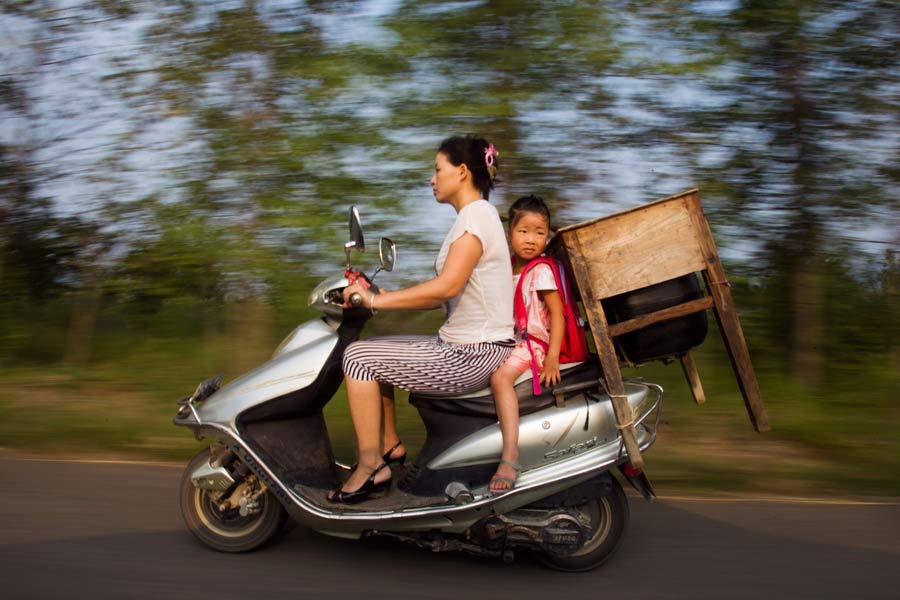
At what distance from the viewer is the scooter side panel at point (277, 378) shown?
11.2 feet

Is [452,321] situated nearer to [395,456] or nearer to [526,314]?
[526,314]

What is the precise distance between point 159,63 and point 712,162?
4.51 m

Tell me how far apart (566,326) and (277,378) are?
119 centimetres

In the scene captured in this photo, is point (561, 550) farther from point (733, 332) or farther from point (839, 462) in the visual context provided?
point (839, 462)

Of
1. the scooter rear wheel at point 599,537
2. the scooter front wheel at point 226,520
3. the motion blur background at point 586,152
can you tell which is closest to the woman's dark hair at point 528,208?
the scooter rear wheel at point 599,537

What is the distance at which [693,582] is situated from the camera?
3238mm

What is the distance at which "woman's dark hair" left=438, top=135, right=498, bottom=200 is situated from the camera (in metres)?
3.37

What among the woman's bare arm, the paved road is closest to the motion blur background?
the paved road

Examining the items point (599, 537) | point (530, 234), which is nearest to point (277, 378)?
point (530, 234)

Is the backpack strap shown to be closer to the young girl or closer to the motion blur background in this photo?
the young girl

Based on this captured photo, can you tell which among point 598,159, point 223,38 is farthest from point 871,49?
point 223,38

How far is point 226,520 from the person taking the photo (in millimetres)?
3543

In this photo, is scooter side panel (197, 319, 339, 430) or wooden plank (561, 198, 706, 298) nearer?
wooden plank (561, 198, 706, 298)

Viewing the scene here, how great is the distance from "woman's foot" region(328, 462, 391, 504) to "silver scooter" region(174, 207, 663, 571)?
0.13 feet
